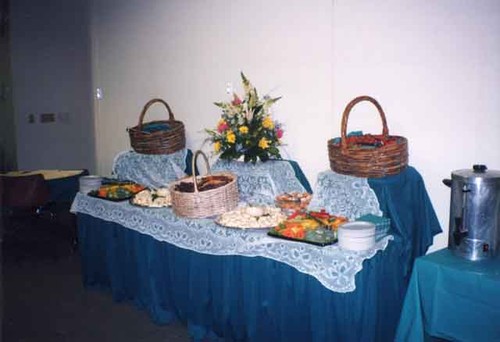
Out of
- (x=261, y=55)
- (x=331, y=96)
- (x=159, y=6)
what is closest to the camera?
(x=331, y=96)

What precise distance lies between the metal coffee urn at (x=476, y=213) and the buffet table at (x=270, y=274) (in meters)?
0.28

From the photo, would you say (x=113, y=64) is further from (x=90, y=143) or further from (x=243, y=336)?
(x=243, y=336)

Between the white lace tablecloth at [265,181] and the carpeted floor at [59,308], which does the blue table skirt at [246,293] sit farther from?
the white lace tablecloth at [265,181]

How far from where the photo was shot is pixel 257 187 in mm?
2652

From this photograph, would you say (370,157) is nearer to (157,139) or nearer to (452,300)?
(452,300)

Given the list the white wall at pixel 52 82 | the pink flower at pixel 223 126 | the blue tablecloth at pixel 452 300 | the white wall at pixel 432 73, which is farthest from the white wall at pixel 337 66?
the white wall at pixel 52 82

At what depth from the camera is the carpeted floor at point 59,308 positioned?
99.0 inches

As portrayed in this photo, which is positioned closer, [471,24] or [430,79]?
[471,24]

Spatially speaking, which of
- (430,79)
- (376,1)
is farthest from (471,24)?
(376,1)

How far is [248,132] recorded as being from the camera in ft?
8.61

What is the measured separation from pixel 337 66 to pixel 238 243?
1.09 m

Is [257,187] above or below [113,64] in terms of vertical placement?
below

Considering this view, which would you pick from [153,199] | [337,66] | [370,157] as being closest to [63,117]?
[153,199]

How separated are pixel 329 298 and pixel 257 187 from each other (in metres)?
0.89
